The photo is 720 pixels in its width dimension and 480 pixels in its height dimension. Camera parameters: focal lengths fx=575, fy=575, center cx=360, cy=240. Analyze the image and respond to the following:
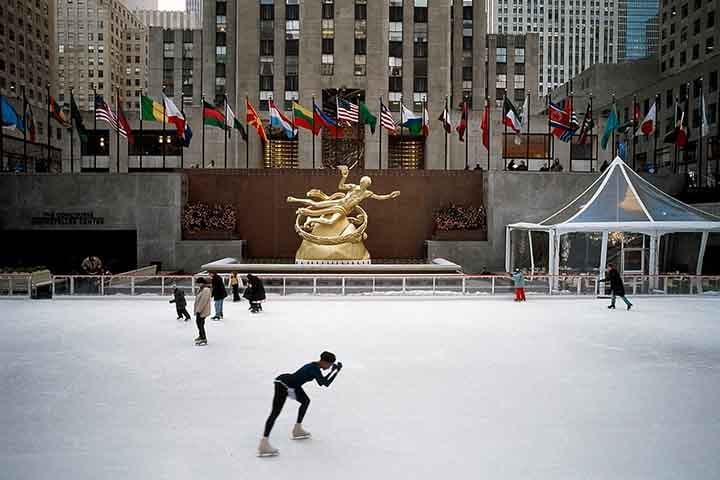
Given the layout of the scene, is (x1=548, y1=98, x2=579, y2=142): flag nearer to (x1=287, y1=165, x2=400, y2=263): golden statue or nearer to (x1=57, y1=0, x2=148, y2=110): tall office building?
(x1=287, y1=165, x2=400, y2=263): golden statue

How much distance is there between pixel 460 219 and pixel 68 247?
790 inches

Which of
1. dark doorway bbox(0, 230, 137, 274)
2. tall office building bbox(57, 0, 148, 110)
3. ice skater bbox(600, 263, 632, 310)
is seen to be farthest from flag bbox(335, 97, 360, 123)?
tall office building bbox(57, 0, 148, 110)

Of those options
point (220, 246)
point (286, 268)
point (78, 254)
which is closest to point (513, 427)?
point (286, 268)

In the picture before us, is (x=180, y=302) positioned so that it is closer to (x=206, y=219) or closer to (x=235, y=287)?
(x=235, y=287)

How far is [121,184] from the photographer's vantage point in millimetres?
27188

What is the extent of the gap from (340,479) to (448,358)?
5.11 meters

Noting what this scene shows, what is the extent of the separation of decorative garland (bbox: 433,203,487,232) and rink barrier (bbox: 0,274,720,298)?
8847mm

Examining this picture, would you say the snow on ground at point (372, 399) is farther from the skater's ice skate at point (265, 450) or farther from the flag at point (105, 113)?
the flag at point (105, 113)

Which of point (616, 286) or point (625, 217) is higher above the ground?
point (625, 217)

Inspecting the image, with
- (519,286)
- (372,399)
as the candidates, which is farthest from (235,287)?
(372,399)

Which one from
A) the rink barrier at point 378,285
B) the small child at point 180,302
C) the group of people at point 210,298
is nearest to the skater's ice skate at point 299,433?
the group of people at point 210,298

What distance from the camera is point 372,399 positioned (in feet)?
26.3

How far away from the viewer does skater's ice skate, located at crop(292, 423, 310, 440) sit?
6.57 m

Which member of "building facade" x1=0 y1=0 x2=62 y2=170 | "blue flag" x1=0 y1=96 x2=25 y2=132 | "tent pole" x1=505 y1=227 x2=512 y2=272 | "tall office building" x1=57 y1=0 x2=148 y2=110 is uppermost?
"tall office building" x1=57 y1=0 x2=148 y2=110
